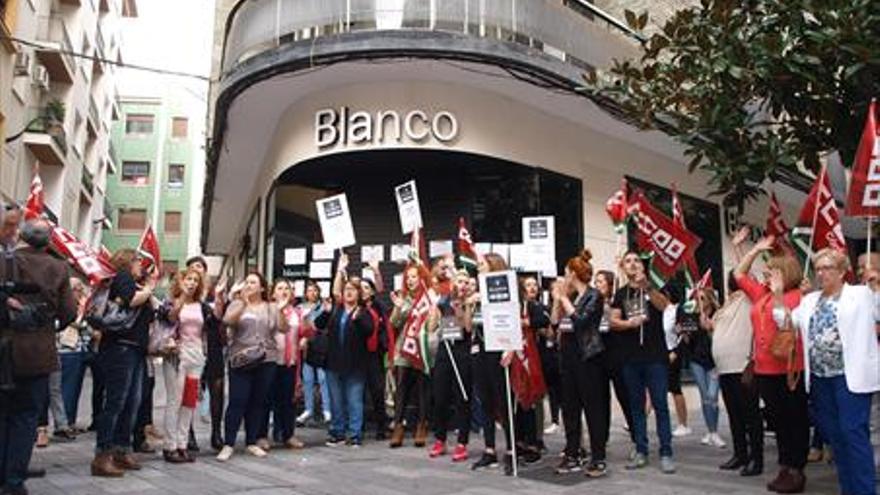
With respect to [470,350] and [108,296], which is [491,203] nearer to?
[470,350]

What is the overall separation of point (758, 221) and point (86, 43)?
90.0 ft

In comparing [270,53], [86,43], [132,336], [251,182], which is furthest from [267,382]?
[86,43]

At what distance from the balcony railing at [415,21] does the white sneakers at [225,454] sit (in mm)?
5529

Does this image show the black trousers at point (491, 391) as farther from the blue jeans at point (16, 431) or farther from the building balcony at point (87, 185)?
the building balcony at point (87, 185)

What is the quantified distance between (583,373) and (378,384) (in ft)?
10.8

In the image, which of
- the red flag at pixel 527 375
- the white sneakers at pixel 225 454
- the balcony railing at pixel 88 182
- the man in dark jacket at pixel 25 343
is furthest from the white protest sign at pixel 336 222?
the balcony railing at pixel 88 182

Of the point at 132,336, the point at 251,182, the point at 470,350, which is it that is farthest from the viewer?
the point at 251,182

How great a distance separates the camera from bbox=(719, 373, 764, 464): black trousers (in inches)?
280

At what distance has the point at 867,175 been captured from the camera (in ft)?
20.2

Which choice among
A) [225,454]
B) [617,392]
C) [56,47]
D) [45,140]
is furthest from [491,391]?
[56,47]

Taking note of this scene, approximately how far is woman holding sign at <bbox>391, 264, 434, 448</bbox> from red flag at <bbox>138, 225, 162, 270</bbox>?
2.86 meters

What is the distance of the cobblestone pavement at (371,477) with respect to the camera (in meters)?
6.34

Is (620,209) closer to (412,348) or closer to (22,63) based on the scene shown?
(412,348)

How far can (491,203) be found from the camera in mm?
11953
